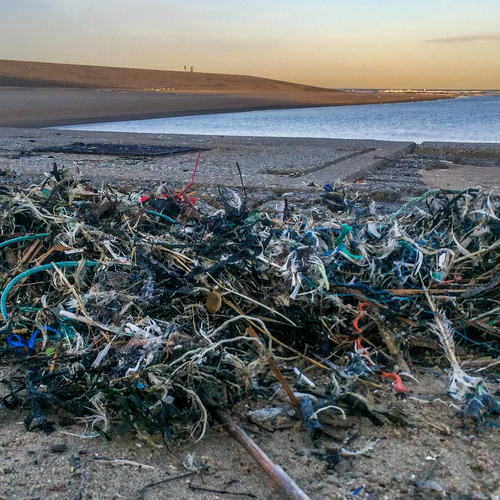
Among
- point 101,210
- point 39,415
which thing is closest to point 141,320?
point 39,415

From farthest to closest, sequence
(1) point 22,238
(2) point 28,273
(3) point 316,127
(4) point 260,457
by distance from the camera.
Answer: (3) point 316,127 → (1) point 22,238 → (2) point 28,273 → (4) point 260,457

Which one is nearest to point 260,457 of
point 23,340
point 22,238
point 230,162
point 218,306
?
point 218,306

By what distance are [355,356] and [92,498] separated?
28.1 inches

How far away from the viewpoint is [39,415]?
4.18 feet

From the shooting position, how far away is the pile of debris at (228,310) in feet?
4.29

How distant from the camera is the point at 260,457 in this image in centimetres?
112

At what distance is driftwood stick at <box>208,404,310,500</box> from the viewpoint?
1036 millimetres

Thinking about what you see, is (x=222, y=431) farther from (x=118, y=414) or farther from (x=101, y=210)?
(x=101, y=210)

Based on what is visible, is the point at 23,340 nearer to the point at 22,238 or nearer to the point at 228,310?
the point at 22,238

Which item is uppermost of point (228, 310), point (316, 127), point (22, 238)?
point (316, 127)

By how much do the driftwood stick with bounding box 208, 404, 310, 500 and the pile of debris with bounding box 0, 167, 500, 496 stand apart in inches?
0.7

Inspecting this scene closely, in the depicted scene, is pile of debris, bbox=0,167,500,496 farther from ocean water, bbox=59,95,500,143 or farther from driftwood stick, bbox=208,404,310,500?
ocean water, bbox=59,95,500,143

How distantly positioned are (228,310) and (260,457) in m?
0.59

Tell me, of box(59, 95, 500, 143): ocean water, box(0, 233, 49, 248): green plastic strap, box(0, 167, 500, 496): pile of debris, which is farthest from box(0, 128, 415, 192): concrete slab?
box(59, 95, 500, 143): ocean water
